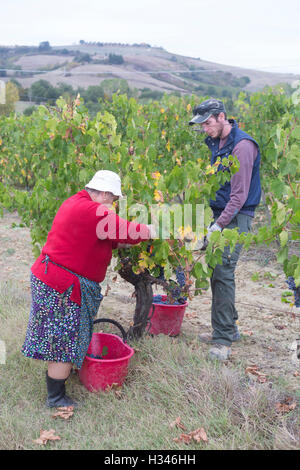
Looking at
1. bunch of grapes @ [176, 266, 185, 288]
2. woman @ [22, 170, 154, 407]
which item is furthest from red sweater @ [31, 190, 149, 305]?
bunch of grapes @ [176, 266, 185, 288]

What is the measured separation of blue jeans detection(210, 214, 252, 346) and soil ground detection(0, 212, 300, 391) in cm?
19

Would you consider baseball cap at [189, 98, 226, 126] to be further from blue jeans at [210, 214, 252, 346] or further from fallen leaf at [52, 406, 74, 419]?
fallen leaf at [52, 406, 74, 419]

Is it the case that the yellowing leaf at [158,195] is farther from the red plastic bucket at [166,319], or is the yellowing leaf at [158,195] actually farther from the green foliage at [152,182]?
the red plastic bucket at [166,319]

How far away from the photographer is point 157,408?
8.88 feet

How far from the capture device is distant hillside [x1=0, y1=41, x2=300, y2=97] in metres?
45.5

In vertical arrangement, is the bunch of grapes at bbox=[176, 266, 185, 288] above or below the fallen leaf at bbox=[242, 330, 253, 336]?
above

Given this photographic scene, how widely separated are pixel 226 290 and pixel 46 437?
5.58ft

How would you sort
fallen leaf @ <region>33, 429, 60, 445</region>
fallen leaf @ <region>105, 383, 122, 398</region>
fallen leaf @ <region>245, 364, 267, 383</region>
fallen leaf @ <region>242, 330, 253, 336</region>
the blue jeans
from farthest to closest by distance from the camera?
fallen leaf @ <region>242, 330, 253, 336</region>
the blue jeans
fallen leaf @ <region>245, 364, 267, 383</region>
fallen leaf @ <region>105, 383, 122, 398</region>
fallen leaf @ <region>33, 429, 60, 445</region>

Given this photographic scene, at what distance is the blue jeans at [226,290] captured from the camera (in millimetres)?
3453

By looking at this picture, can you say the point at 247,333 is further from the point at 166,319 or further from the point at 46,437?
the point at 46,437

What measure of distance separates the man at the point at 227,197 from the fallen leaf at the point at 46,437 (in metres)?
1.33

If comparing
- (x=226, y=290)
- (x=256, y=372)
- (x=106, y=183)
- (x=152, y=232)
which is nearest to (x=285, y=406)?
(x=256, y=372)
